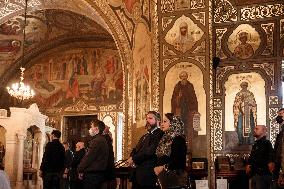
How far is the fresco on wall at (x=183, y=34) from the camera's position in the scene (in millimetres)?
11242

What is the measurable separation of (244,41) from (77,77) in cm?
961

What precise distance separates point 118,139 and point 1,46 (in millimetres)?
5942

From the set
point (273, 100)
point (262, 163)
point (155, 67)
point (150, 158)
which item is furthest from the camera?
point (155, 67)

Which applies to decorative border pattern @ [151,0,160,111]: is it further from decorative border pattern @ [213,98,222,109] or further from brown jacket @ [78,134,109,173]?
brown jacket @ [78,134,109,173]

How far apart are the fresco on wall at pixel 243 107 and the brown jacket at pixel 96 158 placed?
4657 millimetres


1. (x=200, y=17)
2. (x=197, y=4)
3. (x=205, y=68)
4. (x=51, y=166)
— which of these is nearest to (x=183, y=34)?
(x=200, y=17)

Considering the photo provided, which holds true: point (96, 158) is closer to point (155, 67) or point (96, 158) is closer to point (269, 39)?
point (155, 67)

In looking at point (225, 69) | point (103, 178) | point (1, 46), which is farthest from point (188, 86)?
point (1, 46)

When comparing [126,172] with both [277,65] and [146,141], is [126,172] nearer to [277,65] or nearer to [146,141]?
[146,141]

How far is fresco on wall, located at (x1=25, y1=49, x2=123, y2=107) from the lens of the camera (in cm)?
1933

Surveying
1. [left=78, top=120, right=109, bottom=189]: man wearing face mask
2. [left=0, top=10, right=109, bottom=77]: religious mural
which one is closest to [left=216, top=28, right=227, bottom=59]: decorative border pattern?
[left=78, top=120, right=109, bottom=189]: man wearing face mask

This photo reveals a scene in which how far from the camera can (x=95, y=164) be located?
7441mm

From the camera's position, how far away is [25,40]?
1941 centimetres

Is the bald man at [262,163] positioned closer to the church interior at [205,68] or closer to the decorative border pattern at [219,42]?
the church interior at [205,68]
